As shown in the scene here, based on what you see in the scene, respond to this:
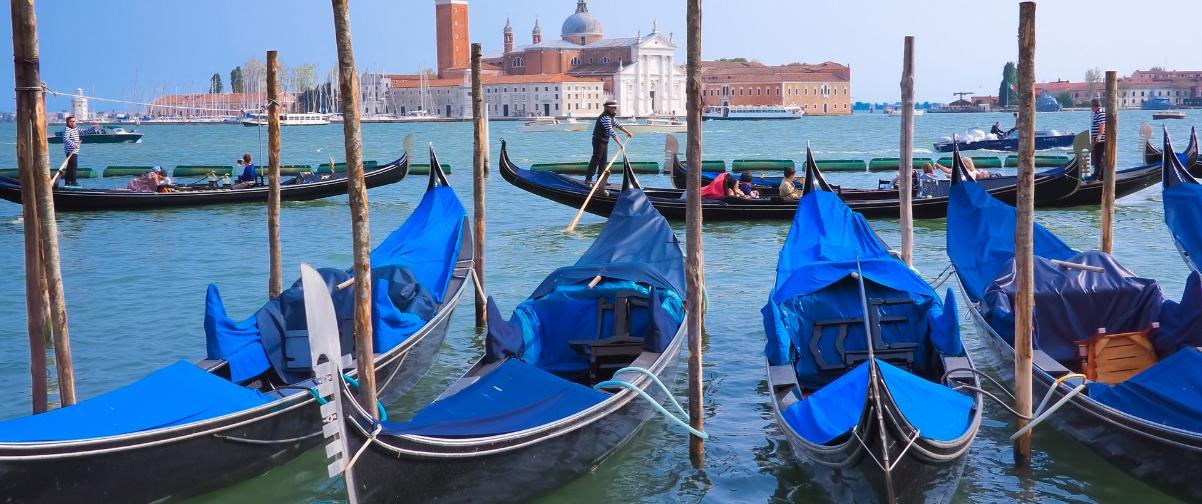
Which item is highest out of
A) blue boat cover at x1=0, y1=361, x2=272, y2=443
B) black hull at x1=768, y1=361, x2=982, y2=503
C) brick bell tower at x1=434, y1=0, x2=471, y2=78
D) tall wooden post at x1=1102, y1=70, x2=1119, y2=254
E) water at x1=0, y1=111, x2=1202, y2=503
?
brick bell tower at x1=434, y1=0, x2=471, y2=78

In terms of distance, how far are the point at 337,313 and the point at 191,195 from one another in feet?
26.2

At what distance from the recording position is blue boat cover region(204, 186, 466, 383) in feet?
12.4

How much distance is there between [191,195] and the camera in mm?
11461

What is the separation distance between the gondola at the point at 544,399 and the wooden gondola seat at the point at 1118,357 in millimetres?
1413

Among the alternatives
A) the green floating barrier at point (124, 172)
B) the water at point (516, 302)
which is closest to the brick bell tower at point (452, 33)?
the green floating barrier at point (124, 172)

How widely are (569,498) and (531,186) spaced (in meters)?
6.66

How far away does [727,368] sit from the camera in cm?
487

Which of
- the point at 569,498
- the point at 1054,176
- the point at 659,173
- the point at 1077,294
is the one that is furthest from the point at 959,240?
the point at 659,173

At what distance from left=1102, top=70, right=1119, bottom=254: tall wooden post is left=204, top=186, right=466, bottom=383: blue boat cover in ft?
9.62

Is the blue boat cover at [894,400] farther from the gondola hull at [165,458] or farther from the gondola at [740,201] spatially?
the gondola at [740,201]

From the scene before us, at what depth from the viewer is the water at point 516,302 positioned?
3.48 meters

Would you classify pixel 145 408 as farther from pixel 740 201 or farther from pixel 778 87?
pixel 778 87

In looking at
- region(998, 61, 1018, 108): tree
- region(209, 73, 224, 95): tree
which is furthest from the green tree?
region(998, 61, 1018, 108): tree

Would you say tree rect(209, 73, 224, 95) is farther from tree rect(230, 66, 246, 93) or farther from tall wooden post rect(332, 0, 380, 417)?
tall wooden post rect(332, 0, 380, 417)
